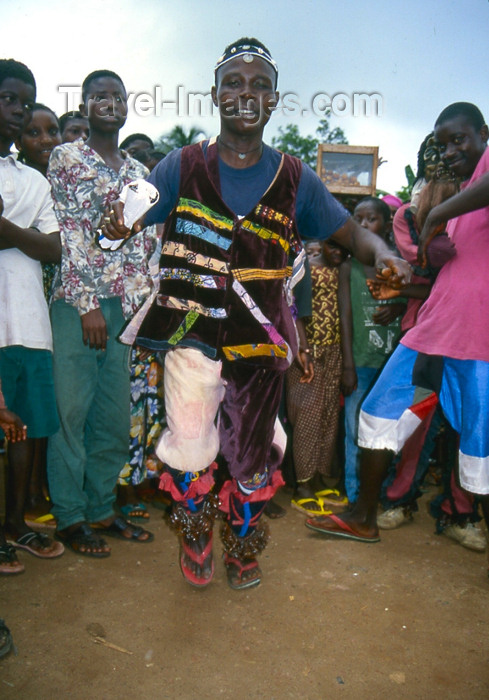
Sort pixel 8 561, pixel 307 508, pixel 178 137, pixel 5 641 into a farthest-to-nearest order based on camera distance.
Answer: pixel 178 137 → pixel 307 508 → pixel 8 561 → pixel 5 641

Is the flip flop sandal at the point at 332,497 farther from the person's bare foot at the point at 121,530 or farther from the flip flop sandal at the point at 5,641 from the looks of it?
the flip flop sandal at the point at 5,641

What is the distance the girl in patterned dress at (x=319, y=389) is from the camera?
12.1ft

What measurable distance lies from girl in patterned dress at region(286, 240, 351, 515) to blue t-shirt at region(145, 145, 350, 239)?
1.24m

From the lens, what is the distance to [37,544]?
2.67 m

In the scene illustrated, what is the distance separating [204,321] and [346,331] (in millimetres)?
1559

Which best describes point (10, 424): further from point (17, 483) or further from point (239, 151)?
point (239, 151)

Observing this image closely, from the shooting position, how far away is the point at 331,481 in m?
4.25

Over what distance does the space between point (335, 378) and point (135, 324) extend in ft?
5.56

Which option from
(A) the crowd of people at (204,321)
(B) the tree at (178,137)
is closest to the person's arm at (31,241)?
(A) the crowd of people at (204,321)

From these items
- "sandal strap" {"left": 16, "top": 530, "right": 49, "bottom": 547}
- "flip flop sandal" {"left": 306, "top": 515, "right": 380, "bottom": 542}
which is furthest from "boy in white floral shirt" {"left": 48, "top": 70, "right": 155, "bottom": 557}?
"flip flop sandal" {"left": 306, "top": 515, "right": 380, "bottom": 542}

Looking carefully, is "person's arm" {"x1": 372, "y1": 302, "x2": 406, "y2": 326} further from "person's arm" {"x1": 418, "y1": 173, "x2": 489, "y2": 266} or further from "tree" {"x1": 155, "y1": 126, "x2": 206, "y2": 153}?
"tree" {"x1": 155, "y1": 126, "x2": 206, "y2": 153}

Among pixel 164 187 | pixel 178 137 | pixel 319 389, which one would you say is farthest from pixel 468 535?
pixel 178 137

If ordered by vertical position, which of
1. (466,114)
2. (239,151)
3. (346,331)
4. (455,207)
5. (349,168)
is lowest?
(346,331)

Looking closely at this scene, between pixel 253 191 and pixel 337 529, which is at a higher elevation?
pixel 253 191
